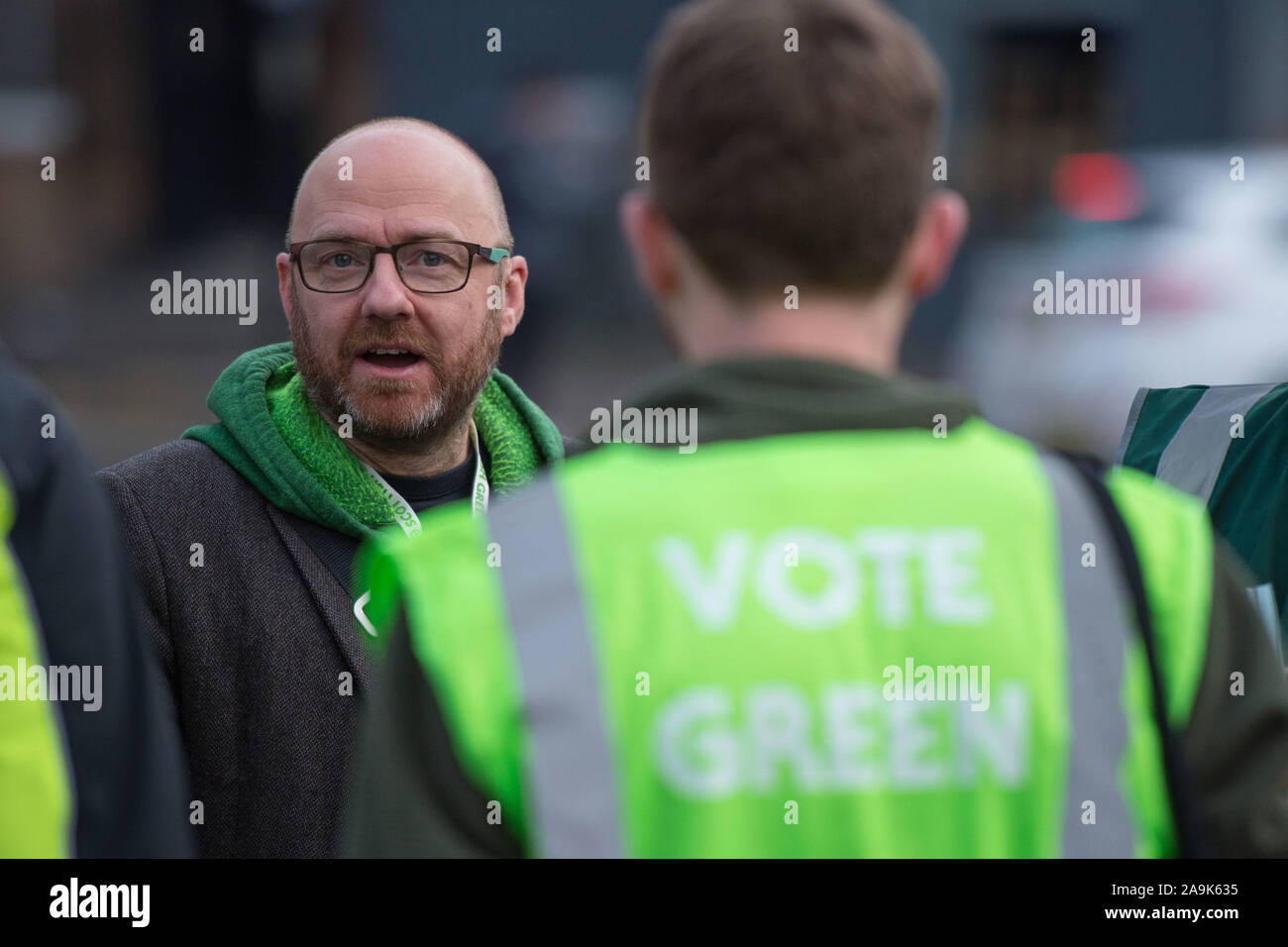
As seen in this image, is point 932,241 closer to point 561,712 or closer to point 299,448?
point 561,712

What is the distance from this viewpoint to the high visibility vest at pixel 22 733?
1798 millimetres

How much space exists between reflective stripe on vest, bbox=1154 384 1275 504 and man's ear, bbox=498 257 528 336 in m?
1.17

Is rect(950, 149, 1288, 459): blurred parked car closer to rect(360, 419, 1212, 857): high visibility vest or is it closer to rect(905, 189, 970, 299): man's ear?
rect(905, 189, 970, 299): man's ear

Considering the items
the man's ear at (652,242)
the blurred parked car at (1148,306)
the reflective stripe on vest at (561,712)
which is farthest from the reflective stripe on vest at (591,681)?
the blurred parked car at (1148,306)

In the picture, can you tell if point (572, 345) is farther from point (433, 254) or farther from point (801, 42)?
point (801, 42)

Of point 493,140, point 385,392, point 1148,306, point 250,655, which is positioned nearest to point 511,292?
point 385,392

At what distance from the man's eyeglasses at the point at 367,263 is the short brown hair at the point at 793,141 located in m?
1.52

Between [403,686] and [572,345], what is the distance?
13.9m

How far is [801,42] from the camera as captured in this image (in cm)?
163

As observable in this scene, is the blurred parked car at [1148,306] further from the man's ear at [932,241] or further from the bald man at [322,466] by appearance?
the man's ear at [932,241]

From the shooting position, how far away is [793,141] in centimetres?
161

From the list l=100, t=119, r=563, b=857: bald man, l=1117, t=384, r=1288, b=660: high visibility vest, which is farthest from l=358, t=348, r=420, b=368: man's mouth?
l=1117, t=384, r=1288, b=660: high visibility vest


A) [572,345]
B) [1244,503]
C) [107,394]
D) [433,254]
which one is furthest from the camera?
[572,345]
